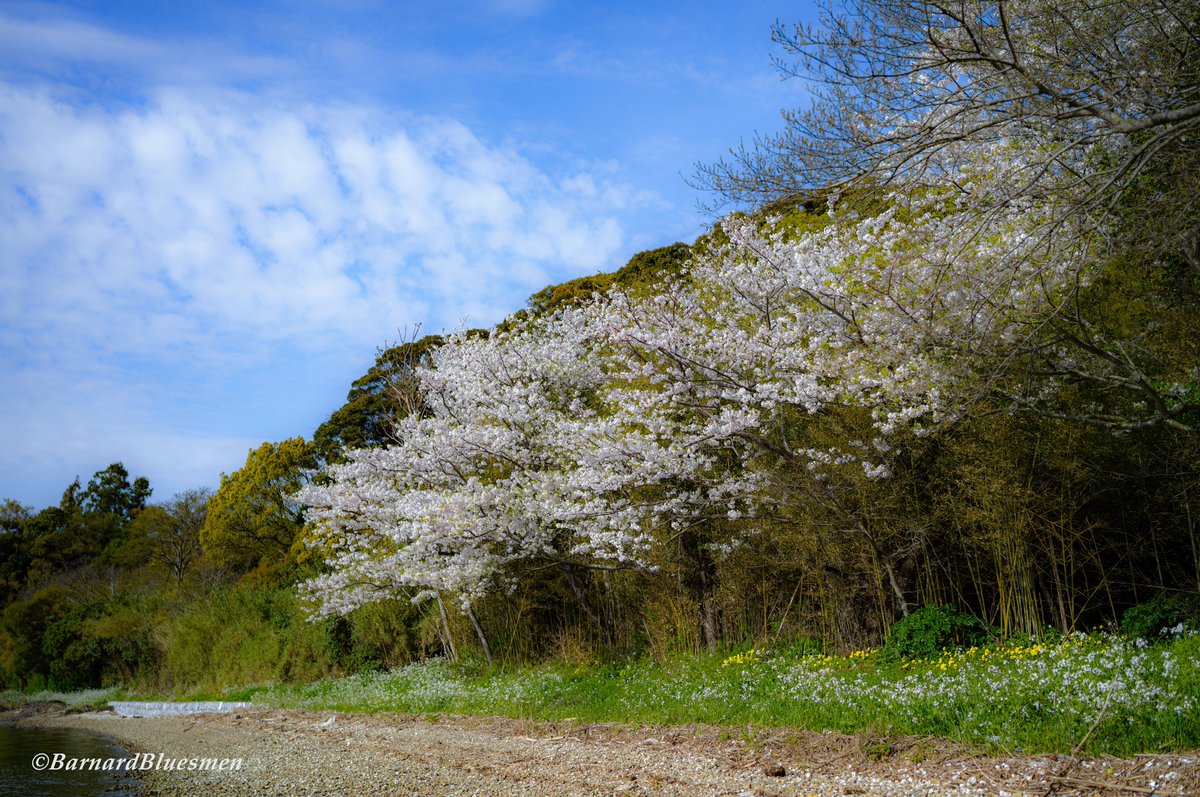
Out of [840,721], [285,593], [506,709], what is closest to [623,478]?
[506,709]

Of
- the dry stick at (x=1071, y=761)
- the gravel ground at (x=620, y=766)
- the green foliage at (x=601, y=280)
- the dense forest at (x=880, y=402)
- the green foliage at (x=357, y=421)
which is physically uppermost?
the green foliage at (x=601, y=280)

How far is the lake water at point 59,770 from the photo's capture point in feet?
26.1

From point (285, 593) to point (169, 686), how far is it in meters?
5.57

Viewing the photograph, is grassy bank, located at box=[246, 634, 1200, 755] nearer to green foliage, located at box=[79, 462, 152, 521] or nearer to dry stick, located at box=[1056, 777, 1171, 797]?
dry stick, located at box=[1056, 777, 1171, 797]

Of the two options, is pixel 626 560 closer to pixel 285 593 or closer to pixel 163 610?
pixel 285 593

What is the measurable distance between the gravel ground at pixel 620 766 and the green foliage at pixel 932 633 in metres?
2.13

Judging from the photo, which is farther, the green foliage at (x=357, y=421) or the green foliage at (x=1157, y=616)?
the green foliage at (x=357, y=421)

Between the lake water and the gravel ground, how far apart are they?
509 millimetres

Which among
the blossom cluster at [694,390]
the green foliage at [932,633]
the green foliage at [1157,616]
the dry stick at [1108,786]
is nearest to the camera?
the dry stick at [1108,786]

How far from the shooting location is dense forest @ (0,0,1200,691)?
545cm

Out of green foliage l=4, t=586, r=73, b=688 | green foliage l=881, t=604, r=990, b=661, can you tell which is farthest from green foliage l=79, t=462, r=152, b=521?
green foliage l=881, t=604, r=990, b=661

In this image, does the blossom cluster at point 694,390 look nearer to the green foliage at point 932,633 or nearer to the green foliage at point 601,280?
the green foliage at point 932,633

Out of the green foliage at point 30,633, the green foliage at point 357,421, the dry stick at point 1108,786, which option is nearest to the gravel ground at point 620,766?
the dry stick at point 1108,786

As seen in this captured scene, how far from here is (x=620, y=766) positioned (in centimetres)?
591
